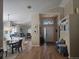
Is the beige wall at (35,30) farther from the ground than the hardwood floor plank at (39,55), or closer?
farther from the ground

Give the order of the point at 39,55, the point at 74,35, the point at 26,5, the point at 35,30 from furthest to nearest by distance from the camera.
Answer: the point at 35,30
the point at 26,5
the point at 39,55
the point at 74,35

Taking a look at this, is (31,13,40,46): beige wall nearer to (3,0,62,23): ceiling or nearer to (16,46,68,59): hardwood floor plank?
(3,0,62,23): ceiling

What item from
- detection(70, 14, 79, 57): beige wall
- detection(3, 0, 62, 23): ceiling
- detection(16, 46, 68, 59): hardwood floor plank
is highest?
detection(3, 0, 62, 23): ceiling

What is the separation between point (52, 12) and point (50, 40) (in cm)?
430

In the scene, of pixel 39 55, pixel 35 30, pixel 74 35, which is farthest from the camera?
pixel 35 30

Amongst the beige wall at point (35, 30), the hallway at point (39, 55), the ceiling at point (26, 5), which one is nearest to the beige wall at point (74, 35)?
the hallway at point (39, 55)

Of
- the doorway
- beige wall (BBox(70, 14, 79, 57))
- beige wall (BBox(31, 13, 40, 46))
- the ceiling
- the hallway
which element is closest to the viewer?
beige wall (BBox(70, 14, 79, 57))

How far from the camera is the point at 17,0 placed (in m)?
7.24

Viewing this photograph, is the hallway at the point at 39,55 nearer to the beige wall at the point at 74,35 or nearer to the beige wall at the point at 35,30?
the beige wall at the point at 74,35

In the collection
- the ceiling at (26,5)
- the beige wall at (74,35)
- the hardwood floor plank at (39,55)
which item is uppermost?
the ceiling at (26,5)

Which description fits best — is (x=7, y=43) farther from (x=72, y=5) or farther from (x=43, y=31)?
(x=43, y=31)

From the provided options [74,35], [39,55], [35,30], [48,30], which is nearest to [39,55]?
[39,55]

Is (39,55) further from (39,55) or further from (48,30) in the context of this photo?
(48,30)

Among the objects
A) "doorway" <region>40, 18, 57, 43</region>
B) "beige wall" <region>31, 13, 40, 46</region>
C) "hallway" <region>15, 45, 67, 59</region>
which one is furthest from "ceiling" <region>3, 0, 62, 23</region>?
"doorway" <region>40, 18, 57, 43</region>
